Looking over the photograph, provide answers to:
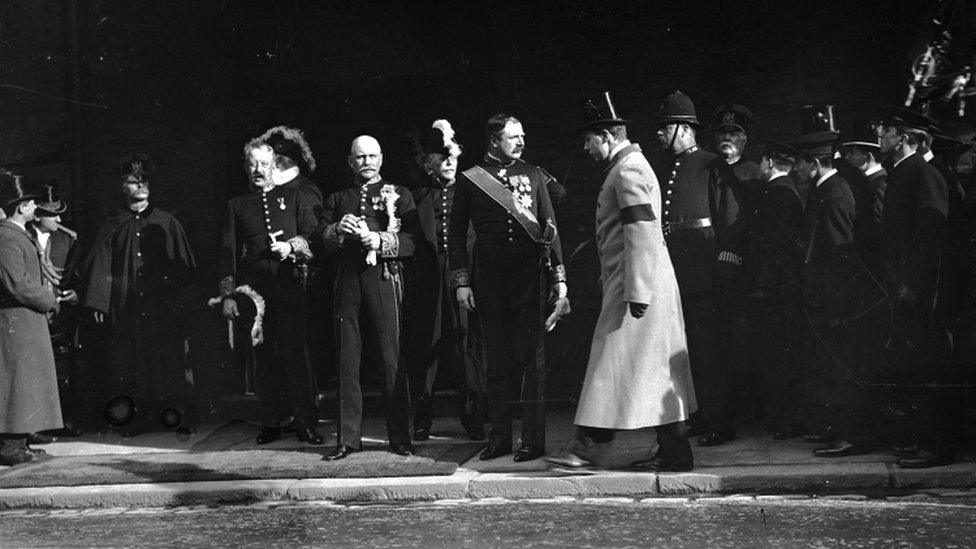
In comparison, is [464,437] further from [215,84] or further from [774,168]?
[215,84]

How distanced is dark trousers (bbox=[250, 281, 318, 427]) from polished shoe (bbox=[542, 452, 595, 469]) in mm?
2662

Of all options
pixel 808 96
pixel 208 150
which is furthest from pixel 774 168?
pixel 208 150

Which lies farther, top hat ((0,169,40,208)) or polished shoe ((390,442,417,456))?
top hat ((0,169,40,208))

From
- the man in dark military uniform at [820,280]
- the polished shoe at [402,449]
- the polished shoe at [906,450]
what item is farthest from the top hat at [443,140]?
the polished shoe at [906,450]

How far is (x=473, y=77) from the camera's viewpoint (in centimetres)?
1193

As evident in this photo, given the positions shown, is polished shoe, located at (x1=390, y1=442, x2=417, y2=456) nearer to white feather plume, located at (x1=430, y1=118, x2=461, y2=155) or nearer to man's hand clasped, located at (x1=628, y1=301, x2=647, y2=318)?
man's hand clasped, located at (x1=628, y1=301, x2=647, y2=318)

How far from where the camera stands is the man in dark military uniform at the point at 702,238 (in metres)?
9.63

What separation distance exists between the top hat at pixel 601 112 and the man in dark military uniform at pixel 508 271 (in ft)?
2.44

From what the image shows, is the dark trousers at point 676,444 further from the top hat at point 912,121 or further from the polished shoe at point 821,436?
the top hat at point 912,121

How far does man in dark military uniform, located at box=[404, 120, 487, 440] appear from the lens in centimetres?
1020

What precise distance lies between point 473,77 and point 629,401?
4604 mm

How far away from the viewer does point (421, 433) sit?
10.4m

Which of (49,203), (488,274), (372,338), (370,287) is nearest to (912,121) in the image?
(488,274)

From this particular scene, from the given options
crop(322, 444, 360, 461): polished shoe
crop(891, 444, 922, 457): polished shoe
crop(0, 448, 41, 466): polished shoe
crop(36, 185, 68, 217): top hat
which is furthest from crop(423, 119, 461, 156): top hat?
crop(891, 444, 922, 457): polished shoe
